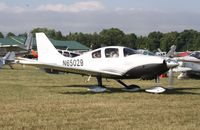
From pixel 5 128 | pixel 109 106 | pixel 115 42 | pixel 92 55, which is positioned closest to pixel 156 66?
pixel 92 55

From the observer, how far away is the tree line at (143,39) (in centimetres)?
13688

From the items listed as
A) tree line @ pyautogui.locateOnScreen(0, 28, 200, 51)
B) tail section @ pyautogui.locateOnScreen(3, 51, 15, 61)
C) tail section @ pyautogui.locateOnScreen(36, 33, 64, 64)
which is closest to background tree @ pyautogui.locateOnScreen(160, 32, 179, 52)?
tree line @ pyautogui.locateOnScreen(0, 28, 200, 51)

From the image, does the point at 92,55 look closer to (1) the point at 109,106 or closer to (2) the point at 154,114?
(1) the point at 109,106

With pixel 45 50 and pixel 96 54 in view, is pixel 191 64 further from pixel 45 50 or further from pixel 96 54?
pixel 45 50

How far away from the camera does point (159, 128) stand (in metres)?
7.11

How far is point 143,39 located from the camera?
505ft

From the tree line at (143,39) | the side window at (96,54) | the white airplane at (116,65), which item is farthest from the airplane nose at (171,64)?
the tree line at (143,39)

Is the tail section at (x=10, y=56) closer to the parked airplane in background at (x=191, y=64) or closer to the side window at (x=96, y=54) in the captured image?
the parked airplane in background at (x=191, y=64)

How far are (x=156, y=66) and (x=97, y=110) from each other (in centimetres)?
486

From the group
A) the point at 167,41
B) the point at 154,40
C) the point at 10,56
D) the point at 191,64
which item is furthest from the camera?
the point at 154,40

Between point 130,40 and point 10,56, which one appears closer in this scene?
point 10,56

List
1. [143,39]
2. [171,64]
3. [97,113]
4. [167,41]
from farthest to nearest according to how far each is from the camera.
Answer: [143,39]
[167,41]
[171,64]
[97,113]

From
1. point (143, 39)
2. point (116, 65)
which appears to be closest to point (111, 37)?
point (143, 39)

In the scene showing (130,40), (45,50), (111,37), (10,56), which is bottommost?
(45,50)
